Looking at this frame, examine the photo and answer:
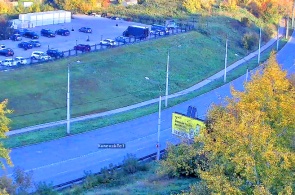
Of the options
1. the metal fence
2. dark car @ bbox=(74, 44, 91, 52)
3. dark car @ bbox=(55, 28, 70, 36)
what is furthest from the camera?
dark car @ bbox=(55, 28, 70, 36)

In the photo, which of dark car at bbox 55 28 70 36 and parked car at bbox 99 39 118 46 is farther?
dark car at bbox 55 28 70 36

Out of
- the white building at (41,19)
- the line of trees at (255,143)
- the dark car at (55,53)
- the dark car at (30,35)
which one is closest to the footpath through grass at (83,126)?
the dark car at (55,53)

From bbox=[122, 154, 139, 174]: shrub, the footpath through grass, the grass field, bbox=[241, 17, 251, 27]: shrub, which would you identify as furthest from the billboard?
bbox=[241, 17, 251, 27]: shrub

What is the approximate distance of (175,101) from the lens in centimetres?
4322

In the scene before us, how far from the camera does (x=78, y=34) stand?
61656mm

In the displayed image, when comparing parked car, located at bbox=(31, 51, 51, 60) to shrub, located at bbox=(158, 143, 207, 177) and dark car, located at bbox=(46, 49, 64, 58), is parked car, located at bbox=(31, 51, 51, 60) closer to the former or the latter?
dark car, located at bbox=(46, 49, 64, 58)

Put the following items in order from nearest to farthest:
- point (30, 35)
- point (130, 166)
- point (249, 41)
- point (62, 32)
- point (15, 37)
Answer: point (130, 166), point (15, 37), point (30, 35), point (62, 32), point (249, 41)

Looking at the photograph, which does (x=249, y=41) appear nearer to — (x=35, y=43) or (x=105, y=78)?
(x=35, y=43)

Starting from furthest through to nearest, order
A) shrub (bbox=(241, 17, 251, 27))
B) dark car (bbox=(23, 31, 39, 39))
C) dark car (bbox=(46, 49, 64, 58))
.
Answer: shrub (bbox=(241, 17, 251, 27)) < dark car (bbox=(23, 31, 39, 39)) < dark car (bbox=(46, 49, 64, 58))

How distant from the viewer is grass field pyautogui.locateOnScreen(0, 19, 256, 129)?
38250 mm

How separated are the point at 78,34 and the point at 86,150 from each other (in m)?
32.4

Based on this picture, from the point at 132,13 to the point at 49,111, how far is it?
141 feet

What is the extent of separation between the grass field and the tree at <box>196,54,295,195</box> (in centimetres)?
2107

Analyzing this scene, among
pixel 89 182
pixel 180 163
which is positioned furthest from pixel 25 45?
pixel 180 163
